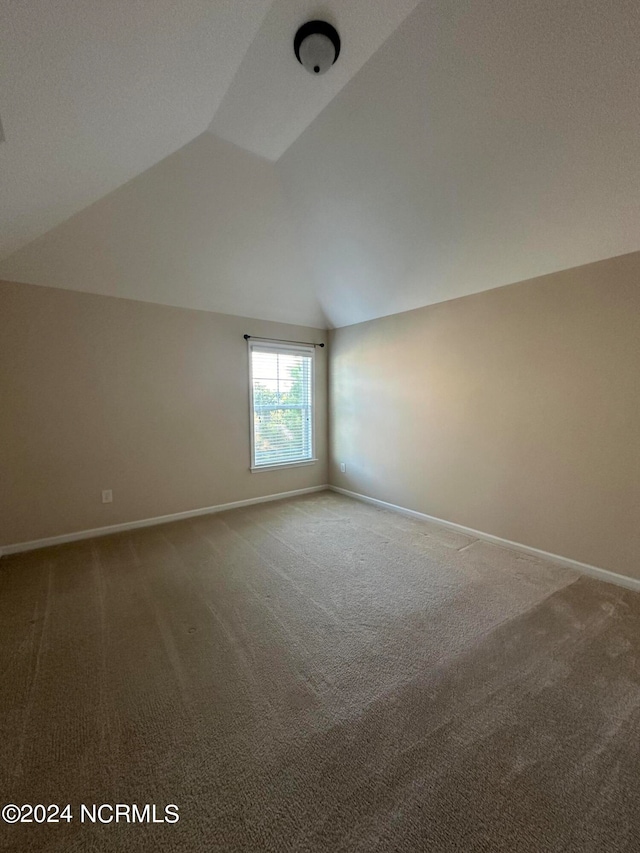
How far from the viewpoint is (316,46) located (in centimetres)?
168

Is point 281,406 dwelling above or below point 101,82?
below

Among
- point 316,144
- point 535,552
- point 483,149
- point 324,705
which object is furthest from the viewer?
point 535,552

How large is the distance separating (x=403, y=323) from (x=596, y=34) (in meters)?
2.33

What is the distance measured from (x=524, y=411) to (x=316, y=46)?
9.04ft

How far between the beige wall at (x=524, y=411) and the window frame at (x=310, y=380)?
0.85 m

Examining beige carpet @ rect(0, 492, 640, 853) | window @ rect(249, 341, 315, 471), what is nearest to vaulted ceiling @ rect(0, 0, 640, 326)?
window @ rect(249, 341, 315, 471)

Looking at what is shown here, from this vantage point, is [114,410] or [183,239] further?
[114,410]

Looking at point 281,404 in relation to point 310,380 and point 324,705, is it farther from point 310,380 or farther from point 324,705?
point 324,705

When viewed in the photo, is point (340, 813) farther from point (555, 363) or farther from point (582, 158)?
point (582, 158)

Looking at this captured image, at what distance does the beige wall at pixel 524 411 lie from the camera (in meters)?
2.32

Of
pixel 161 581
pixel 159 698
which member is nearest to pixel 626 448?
pixel 159 698

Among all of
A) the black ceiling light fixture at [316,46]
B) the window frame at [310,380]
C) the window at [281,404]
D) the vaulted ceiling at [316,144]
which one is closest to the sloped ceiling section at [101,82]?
the vaulted ceiling at [316,144]

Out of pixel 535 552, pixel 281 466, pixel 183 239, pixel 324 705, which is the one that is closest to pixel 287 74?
pixel 183 239

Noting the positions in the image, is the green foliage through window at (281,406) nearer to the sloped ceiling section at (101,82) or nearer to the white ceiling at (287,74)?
the white ceiling at (287,74)
